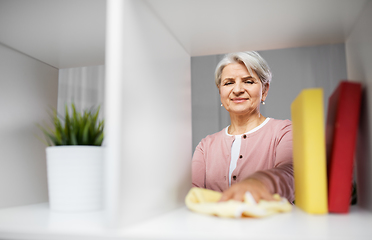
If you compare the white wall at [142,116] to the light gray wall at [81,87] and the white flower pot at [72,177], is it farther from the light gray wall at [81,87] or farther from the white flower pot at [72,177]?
the light gray wall at [81,87]

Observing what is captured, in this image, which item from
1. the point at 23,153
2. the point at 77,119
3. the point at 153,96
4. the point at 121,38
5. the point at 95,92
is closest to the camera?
the point at 121,38

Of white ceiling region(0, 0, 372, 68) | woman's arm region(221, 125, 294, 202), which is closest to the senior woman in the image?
woman's arm region(221, 125, 294, 202)

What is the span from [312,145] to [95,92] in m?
1.03

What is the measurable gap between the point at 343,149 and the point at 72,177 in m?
0.61

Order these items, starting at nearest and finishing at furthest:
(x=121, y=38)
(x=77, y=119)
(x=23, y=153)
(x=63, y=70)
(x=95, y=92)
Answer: (x=121, y=38), (x=77, y=119), (x=23, y=153), (x=63, y=70), (x=95, y=92)

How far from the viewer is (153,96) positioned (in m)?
0.68

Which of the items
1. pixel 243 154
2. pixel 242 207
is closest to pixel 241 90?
pixel 243 154

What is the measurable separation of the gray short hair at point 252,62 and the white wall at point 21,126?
3.20 ft

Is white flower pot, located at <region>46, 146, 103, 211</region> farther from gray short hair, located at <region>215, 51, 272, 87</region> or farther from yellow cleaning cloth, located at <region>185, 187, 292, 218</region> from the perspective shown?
gray short hair, located at <region>215, 51, 272, 87</region>

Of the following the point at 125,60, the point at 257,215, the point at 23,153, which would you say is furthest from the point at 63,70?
the point at 257,215

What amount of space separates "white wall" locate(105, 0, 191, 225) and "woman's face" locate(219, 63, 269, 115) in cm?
85

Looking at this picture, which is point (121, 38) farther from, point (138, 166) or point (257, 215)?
point (257, 215)

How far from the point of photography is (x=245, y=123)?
1.72 meters

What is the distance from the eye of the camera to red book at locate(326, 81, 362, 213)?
58cm
